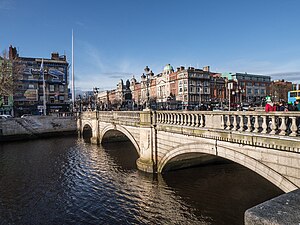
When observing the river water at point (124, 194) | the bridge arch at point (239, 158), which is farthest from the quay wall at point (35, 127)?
the bridge arch at point (239, 158)

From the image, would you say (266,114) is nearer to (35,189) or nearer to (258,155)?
(258,155)

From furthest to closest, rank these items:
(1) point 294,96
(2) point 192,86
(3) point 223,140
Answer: (2) point 192,86 < (1) point 294,96 < (3) point 223,140

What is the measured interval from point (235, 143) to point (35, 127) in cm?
3676

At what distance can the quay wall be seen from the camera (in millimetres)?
35031

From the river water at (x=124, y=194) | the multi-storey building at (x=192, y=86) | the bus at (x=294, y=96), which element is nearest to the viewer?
the river water at (x=124, y=194)

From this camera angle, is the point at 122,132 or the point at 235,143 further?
the point at 122,132

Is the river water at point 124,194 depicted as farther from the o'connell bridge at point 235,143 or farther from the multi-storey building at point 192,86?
the multi-storey building at point 192,86

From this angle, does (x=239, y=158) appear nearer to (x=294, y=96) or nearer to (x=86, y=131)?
(x=294, y=96)

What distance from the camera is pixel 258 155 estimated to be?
805 cm

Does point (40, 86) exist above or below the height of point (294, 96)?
above

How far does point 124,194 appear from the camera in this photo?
12508 mm

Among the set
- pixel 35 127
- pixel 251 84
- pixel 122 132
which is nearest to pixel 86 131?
pixel 35 127

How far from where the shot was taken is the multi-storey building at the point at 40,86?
52906mm

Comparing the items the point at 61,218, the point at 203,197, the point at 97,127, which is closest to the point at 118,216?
the point at 61,218
